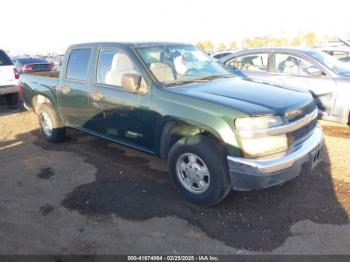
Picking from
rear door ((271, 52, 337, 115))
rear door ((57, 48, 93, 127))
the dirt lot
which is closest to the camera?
the dirt lot

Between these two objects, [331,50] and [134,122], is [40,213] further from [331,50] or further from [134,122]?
[331,50]

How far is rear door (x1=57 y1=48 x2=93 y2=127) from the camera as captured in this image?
5.14 m

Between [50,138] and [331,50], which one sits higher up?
[331,50]

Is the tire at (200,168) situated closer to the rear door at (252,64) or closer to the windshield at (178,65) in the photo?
the windshield at (178,65)

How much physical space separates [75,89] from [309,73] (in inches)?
177

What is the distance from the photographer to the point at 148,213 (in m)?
3.80

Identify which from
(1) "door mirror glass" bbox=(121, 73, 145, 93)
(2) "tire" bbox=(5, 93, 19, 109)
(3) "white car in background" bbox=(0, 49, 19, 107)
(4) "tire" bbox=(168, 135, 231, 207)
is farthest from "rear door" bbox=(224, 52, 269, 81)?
(2) "tire" bbox=(5, 93, 19, 109)

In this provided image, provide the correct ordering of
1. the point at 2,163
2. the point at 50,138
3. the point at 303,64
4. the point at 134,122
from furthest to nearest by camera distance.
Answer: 1. the point at 303,64
2. the point at 50,138
3. the point at 2,163
4. the point at 134,122

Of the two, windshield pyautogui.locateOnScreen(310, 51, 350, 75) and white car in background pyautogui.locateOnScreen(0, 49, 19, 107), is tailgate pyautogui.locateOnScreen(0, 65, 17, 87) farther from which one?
windshield pyautogui.locateOnScreen(310, 51, 350, 75)

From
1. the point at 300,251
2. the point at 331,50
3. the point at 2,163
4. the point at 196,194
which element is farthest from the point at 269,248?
the point at 331,50

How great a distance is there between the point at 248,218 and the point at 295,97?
1.47 meters

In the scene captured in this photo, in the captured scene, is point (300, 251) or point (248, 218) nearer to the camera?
point (300, 251)

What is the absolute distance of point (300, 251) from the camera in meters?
3.07

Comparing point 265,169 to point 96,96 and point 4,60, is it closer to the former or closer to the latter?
point 96,96
